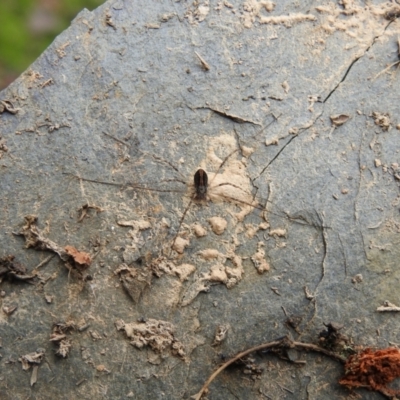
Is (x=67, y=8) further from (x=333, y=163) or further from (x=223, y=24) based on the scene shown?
(x=333, y=163)

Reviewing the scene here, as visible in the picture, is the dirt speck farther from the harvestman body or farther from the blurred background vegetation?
the blurred background vegetation

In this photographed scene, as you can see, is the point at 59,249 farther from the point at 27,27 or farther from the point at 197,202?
the point at 27,27

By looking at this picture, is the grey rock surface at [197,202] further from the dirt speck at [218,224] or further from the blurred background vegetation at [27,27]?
the blurred background vegetation at [27,27]

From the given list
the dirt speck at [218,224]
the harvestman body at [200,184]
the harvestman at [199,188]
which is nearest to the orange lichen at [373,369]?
the harvestman at [199,188]

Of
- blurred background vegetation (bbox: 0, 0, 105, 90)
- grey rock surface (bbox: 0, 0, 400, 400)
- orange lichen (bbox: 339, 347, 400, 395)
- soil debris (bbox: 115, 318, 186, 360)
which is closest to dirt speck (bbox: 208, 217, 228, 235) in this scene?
grey rock surface (bbox: 0, 0, 400, 400)

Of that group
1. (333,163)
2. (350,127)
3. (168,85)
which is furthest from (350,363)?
(168,85)

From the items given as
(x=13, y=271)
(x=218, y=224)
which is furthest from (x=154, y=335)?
(x=13, y=271)
